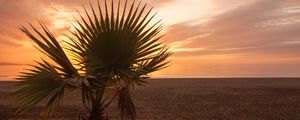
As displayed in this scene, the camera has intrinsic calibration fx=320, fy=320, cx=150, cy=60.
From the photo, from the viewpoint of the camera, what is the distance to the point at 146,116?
53.3ft

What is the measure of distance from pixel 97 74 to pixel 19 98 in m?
1.34

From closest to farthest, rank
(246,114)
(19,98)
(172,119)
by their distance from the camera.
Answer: (19,98) → (172,119) → (246,114)

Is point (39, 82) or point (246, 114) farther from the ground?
point (39, 82)

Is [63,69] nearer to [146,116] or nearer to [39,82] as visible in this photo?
[39,82]

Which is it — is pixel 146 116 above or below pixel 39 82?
below

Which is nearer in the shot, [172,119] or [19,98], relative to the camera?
[19,98]

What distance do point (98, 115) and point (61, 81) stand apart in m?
0.96

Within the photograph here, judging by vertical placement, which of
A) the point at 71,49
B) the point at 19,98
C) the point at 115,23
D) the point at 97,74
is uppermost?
the point at 115,23

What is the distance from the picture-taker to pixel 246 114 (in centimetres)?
1731

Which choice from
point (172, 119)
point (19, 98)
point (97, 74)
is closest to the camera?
point (19, 98)

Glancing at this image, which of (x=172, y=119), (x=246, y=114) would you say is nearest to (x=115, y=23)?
(x=172, y=119)

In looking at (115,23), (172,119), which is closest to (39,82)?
(115,23)

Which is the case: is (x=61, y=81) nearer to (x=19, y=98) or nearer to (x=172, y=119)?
(x=19, y=98)

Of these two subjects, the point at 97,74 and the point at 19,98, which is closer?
the point at 19,98
